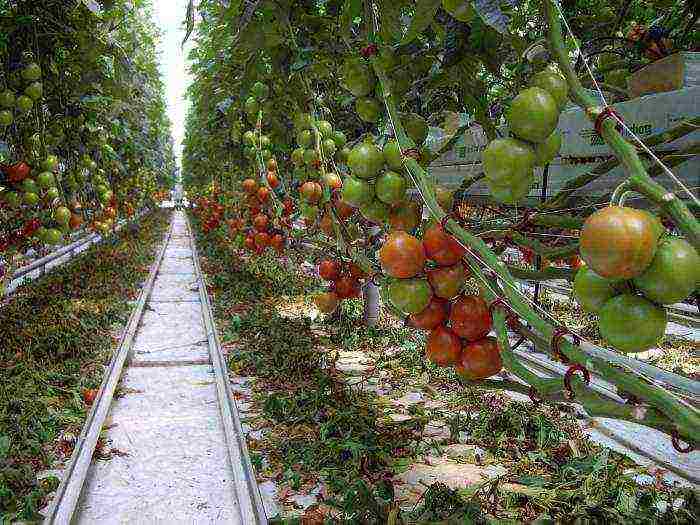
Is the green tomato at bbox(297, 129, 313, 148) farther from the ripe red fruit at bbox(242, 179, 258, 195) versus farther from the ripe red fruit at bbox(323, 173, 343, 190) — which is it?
the ripe red fruit at bbox(242, 179, 258, 195)

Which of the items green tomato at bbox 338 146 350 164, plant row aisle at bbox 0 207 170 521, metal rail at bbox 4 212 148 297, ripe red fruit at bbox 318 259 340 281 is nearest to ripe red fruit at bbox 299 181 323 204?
green tomato at bbox 338 146 350 164

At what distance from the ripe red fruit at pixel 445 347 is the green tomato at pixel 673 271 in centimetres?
69

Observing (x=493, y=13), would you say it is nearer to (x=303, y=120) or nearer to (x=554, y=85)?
(x=554, y=85)

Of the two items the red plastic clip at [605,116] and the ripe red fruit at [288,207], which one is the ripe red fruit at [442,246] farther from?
the ripe red fruit at [288,207]

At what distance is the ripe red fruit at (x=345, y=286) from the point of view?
2852 millimetres

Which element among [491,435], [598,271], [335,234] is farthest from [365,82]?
[491,435]

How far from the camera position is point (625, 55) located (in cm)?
232

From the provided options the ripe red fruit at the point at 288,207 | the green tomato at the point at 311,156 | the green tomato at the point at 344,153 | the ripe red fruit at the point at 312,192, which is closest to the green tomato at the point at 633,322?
the green tomato at the point at 344,153

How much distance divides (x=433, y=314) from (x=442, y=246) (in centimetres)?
21

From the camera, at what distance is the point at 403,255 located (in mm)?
1553

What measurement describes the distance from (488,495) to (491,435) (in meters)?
0.87

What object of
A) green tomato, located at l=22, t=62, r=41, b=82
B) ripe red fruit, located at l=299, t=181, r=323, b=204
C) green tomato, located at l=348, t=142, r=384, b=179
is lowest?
ripe red fruit, located at l=299, t=181, r=323, b=204

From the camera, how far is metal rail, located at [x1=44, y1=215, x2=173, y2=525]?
9.42 feet

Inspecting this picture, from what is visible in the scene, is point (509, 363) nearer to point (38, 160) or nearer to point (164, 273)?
point (38, 160)
